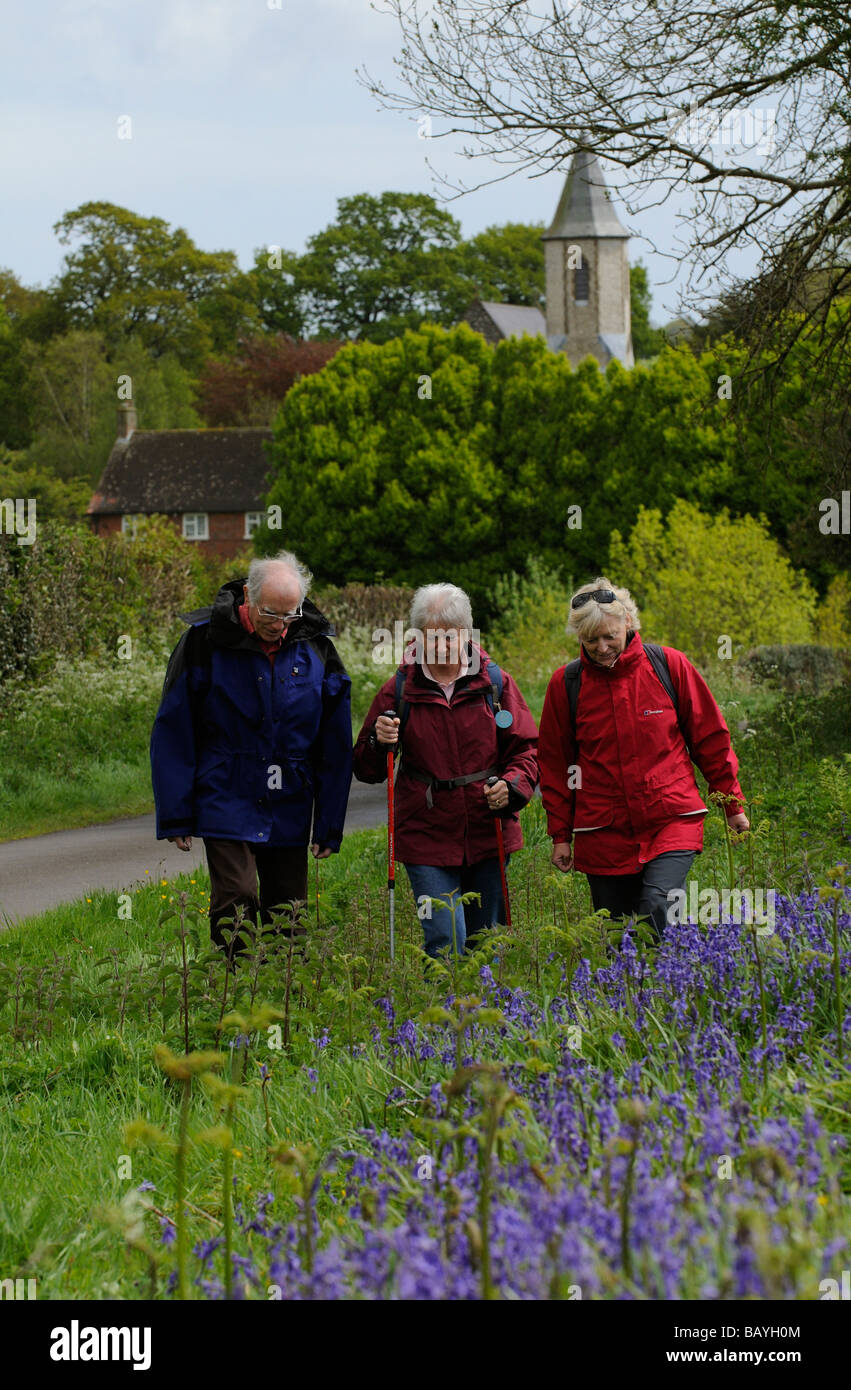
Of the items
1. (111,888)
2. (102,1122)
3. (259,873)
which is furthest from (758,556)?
(102,1122)

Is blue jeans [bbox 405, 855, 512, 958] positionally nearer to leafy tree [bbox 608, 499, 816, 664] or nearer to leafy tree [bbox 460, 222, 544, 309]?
leafy tree [bbox 608, 499, 816, 664]

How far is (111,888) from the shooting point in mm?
9758

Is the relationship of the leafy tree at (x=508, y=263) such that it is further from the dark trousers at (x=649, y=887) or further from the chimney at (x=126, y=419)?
the dark trousers at (x=649, y=887)

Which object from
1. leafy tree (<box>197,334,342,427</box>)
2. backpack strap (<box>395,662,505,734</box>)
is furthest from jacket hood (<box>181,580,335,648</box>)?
leafy tree (<box>197,334,342,427</box>)

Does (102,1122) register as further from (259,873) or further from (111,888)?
(111,888)

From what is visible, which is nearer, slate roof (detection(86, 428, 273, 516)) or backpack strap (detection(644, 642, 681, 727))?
backpack strap (detection(644, 642, 681, 727))

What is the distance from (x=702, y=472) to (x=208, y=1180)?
1284 inches

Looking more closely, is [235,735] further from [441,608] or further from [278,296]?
[278,296]

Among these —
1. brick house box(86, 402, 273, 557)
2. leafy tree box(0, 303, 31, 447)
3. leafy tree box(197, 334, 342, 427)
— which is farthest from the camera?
leafy tree box(0, 303, 31, 447)

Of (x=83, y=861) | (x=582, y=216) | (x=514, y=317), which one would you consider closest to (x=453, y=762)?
(x=83, y=861)

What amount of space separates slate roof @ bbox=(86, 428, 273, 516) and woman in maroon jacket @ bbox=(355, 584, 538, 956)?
180 ft

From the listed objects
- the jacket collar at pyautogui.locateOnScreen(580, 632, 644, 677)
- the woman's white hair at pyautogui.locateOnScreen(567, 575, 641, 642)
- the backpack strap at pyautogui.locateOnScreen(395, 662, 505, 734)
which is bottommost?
the backpack strap at pyautogui.locateOnScreen(395, 662, 505, 734)

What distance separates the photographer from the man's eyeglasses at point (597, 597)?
5496 mm

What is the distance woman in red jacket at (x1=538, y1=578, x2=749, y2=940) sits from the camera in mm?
5473
